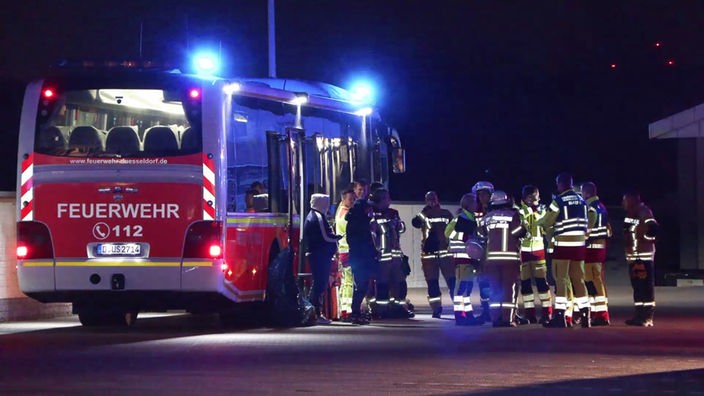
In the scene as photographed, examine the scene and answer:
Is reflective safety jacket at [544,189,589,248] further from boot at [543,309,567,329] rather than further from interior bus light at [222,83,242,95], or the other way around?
interior bus light at [222,83,242,95]

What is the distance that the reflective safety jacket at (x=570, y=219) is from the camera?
21000 millimetres

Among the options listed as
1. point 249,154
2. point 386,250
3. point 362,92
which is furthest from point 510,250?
point 362,92

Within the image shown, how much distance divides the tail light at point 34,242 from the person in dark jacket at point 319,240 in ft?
11.8

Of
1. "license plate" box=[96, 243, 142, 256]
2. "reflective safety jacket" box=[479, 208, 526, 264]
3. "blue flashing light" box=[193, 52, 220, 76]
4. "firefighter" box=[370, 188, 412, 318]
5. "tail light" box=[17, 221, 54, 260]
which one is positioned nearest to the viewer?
"license plate" box=[96, 243, 142, 256]

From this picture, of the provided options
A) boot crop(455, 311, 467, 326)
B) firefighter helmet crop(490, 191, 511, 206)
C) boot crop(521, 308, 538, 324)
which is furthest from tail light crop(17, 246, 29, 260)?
boot crop(521, 308, 538, 324)

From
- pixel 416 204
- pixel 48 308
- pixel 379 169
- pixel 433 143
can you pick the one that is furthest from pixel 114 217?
pixel 433 143

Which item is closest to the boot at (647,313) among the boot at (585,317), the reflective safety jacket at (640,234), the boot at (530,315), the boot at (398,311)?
the reflective safety jacket at (640,234)

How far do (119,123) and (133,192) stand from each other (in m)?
0.92

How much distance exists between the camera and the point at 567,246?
21.0 metres

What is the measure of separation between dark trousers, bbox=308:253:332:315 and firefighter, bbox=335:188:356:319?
0.67m

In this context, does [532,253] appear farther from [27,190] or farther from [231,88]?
[27,190]

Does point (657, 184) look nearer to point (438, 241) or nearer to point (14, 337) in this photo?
point (438, 241)

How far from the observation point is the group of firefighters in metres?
21.0

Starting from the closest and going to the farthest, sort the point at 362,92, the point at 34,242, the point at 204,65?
the point at 34,242 → the point at 204,65 → the point at 362,92
